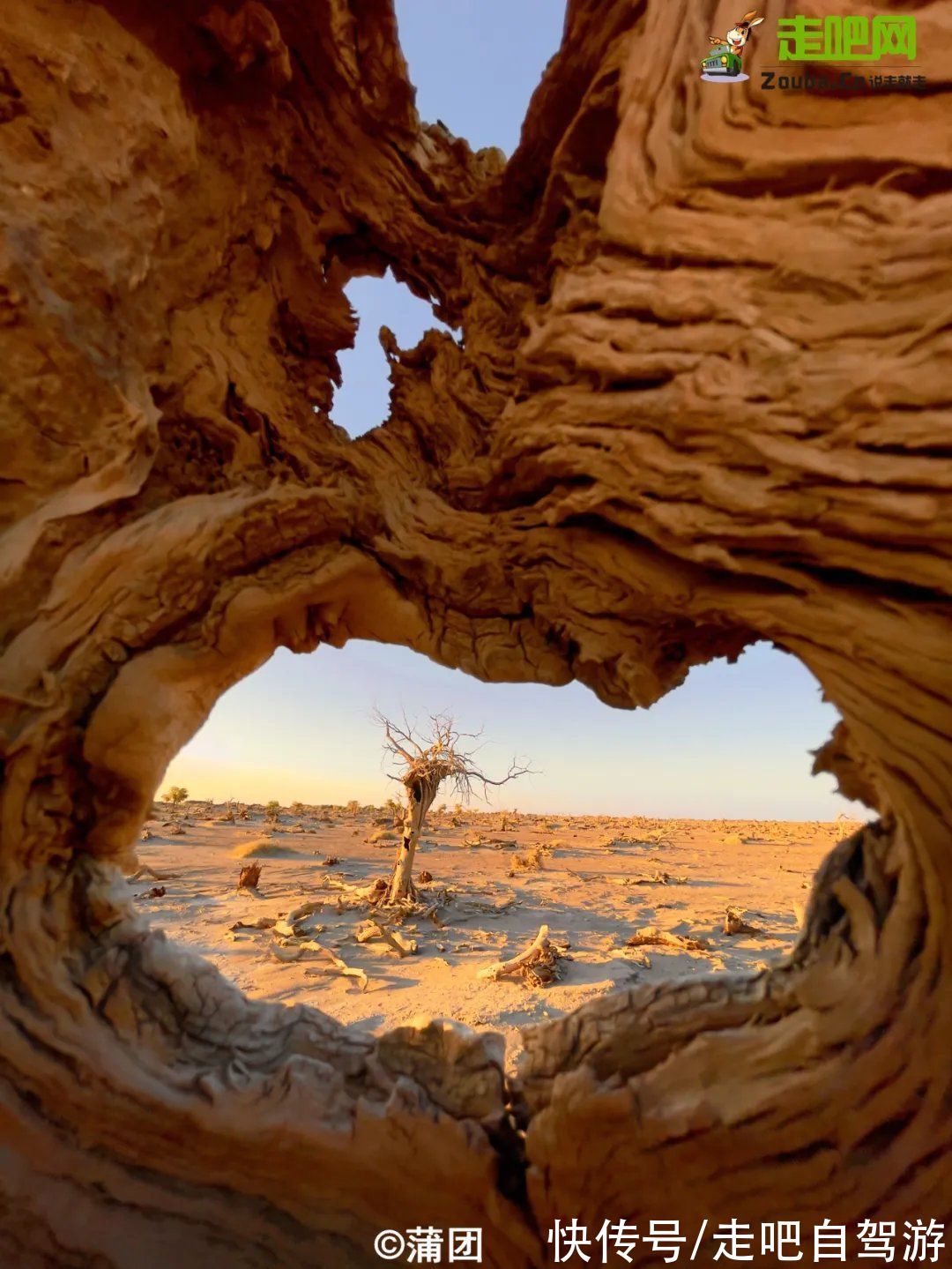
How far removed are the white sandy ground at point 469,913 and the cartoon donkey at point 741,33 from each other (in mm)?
6370

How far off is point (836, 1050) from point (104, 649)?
3.69 metres

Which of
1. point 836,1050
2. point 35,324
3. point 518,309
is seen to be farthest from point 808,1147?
point 35,324

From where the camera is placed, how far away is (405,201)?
394 cm

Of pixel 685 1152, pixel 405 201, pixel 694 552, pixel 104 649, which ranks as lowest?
pixel 685 1152

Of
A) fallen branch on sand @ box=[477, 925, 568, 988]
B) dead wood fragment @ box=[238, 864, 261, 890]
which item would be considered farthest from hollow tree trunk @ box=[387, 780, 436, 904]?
fallen branch on sand @ box=[477, 925, 568, 988]

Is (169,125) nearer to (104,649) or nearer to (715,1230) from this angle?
(104,649)

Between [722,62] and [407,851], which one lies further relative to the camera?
[407,851]

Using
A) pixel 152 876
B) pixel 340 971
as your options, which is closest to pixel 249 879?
pixel 152 876

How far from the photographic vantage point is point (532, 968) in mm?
6586

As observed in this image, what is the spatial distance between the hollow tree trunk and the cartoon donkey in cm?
920

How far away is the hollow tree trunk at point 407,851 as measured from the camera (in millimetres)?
9430

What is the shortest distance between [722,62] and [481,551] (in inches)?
96.1

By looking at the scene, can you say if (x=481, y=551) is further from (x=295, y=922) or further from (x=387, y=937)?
(x=295, y=922)

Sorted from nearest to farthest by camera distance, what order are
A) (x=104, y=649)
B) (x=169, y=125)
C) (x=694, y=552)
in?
(x=694, y=552)
(x=104, y=649)
(x=169, y=125)
